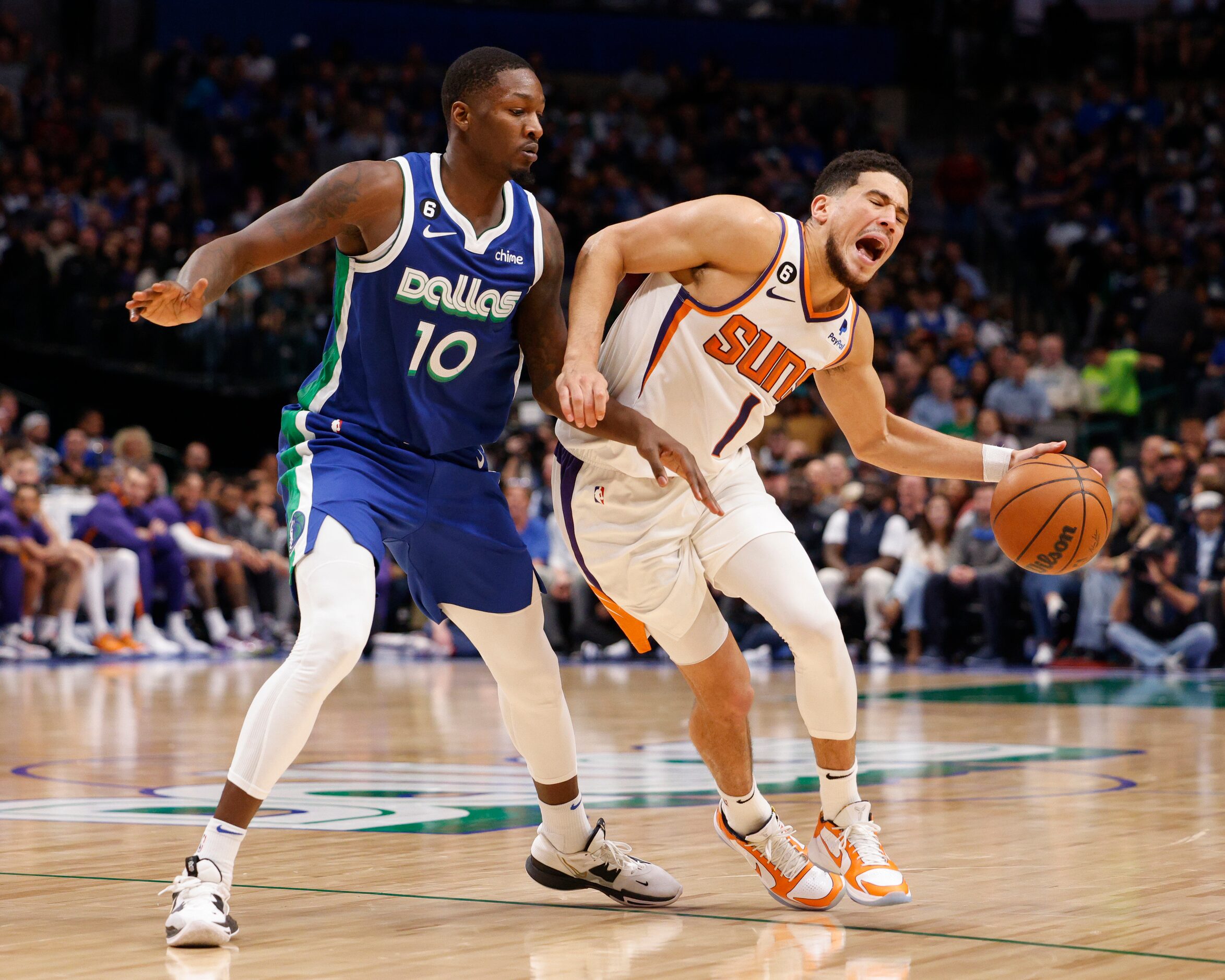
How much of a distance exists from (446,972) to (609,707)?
6.50m

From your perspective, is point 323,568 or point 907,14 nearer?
point 323,568

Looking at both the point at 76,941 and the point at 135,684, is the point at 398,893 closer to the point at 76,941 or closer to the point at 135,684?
the point at 76,941

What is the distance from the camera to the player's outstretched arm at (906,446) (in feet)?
15.5

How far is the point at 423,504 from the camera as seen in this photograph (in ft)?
13.7

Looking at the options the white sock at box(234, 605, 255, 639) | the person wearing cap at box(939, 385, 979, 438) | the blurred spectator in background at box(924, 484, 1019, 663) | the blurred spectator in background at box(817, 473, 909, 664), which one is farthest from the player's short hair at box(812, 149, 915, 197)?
the white sock at box(234, 605, 255, 639)

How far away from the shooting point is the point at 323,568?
3.91m

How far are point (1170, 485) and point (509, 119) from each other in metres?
10.1

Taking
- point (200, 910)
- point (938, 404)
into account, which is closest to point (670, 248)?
point (200, 910)

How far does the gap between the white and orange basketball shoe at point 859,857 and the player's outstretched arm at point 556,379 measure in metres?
0.91

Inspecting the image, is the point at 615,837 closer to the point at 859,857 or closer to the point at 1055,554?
the point at 859,857

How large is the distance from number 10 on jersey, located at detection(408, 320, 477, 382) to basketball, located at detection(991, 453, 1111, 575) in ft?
5.15

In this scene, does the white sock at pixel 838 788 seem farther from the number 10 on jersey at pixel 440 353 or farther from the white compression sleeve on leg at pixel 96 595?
the white compression sleeve on leg at pixel 96 595

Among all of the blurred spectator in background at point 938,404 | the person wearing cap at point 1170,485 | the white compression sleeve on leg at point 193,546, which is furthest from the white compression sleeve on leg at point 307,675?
the blurred spectator in background at point 938,404

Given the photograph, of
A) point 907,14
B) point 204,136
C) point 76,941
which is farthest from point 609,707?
point 907,14
